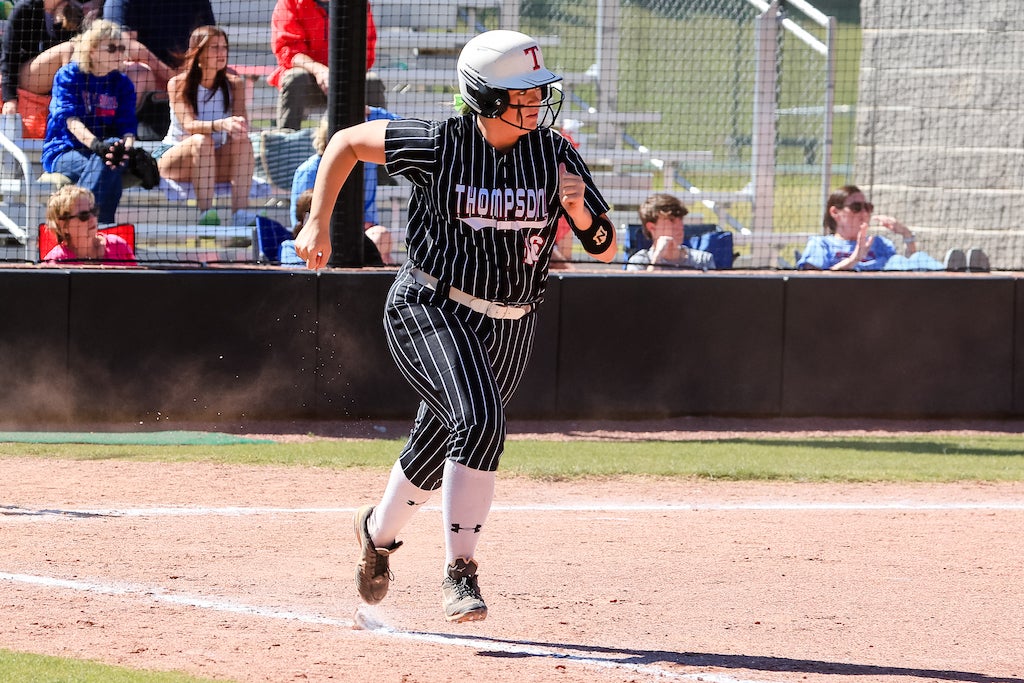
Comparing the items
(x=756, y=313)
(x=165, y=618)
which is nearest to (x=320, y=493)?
(x=165, y=618)

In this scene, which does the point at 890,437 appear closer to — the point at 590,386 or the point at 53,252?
the point at 590,386

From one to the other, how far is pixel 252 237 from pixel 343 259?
186 centimetres

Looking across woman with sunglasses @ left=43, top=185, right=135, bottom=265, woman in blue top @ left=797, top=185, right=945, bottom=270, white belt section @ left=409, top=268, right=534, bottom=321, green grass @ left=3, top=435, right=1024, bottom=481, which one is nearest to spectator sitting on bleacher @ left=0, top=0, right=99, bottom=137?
woman with sunglasses @ left=43, top=185, right=135, bottom=265

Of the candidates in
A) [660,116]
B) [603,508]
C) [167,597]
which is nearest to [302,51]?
[660,116]

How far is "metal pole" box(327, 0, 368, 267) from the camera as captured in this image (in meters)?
9.22

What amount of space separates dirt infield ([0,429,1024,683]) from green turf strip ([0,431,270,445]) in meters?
0.61

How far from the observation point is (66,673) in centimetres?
393

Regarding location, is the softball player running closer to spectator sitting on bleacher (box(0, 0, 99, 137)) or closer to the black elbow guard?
the black elbow guard

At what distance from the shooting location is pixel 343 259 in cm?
920

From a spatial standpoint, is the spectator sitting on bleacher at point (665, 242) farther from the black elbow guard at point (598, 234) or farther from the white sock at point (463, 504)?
the white sock at point (463, 504)

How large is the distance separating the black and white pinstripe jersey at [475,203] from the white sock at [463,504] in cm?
55

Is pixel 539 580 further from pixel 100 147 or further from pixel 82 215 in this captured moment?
pixel 100 147

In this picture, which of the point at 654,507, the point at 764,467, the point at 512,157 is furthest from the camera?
the point at 764,467

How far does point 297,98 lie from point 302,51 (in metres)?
0.37
